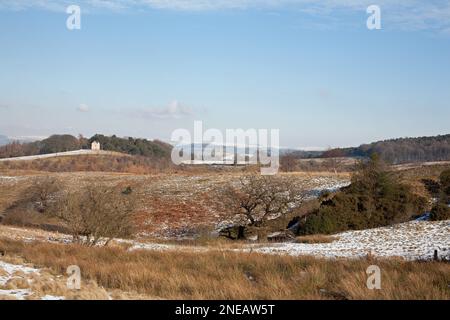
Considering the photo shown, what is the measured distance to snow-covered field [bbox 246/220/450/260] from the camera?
62.9ft

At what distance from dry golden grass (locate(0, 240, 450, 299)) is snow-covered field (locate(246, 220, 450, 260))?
5825mm

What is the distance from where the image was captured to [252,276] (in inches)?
464

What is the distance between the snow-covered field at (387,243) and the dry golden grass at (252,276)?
583cm

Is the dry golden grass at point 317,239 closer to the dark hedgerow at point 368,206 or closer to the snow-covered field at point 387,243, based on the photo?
the snow-covered field at point 387,243

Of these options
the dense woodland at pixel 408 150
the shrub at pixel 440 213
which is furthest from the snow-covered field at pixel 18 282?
the dense woodland at pixel 408 150

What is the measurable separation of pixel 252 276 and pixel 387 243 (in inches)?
529

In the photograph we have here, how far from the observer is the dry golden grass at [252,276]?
9219 mm

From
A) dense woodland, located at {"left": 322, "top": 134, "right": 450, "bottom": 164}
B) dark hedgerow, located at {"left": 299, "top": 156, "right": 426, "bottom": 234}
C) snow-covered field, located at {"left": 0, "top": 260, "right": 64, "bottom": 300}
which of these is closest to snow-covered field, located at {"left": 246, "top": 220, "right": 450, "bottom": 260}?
dark hedgerow, located at {"left": 299, "top": 156, "right": 426, "bottom": 234}

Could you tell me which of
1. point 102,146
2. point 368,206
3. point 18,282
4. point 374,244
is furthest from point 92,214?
point 102,146

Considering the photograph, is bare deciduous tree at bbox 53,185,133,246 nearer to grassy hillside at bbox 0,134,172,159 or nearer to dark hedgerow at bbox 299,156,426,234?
dark hedgerow at bbox 299,156,426,234

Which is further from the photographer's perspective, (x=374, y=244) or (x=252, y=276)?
(x=374, y=244)

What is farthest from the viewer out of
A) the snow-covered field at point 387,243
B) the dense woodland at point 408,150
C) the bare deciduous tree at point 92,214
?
the dense woodland at point 408,150

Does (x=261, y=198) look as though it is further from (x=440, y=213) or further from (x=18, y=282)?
(x=18, y=282)
